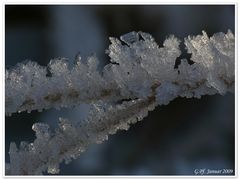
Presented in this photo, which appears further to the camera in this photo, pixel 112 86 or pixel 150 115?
pixel 150 115

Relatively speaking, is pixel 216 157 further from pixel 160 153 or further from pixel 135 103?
pixel 135 103

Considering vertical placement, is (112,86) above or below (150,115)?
above

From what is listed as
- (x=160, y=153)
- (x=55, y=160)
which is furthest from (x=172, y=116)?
(x=55, y=160)

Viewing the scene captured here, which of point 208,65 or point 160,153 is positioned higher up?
point 208,65

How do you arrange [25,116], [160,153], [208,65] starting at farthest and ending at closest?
1. [25,116]
2. [160,153]
3. [208,65]

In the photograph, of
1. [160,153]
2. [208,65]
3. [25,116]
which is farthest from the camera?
[25,116]
